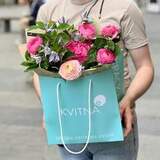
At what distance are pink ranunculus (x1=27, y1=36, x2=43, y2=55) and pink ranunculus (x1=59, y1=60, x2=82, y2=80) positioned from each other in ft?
0.47

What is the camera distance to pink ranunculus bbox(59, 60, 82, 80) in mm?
2742

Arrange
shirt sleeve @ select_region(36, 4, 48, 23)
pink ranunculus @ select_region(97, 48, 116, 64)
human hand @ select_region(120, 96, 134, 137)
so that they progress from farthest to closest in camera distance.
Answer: shirt sleeve @ select_region(36, 4, 48, 23), human hand @ select_region(120, 96, 134, 137), pink ranunculus @ select_region(97, 48, 116, 64)

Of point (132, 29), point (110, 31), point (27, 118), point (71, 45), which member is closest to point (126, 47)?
point (132, 29)

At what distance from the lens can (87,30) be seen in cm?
279

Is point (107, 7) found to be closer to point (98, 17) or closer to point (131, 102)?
point (98, 17)

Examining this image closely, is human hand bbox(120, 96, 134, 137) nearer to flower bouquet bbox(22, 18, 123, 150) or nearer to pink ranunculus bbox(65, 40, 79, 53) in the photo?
flower bouquet bbox(22, 18, 123, 150)

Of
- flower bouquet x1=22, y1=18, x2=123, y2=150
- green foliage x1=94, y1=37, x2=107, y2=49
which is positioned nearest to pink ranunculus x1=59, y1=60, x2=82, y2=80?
flower bouquet x1=22, y1=18, x2=123, y2=150

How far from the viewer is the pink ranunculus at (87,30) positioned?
9.16 feet

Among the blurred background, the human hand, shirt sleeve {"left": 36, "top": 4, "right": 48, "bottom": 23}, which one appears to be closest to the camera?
the human hand

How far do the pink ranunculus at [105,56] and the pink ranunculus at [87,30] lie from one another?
3.2 inches

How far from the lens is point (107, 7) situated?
9.75 ft

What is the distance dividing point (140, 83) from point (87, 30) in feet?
1.18

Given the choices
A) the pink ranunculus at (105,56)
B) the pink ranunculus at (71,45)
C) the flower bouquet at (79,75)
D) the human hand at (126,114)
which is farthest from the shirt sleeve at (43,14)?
the human hand at (126,114)

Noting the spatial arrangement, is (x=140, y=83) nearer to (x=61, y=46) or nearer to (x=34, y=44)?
(x=61, y=46)
